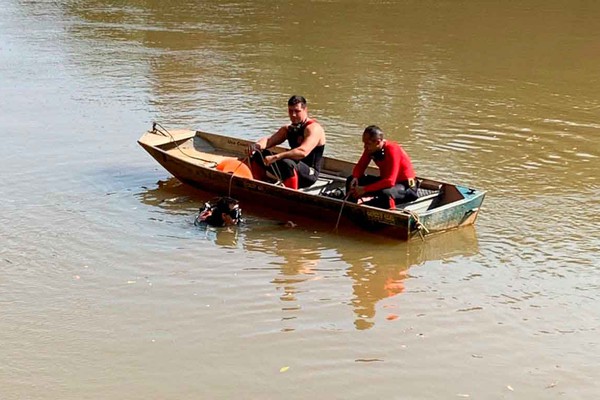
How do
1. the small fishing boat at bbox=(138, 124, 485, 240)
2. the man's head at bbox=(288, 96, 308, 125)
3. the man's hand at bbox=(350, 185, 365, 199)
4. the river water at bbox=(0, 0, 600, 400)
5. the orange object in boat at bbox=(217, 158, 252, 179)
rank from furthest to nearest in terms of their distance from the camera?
the orange object in boat at bbox=(217, 158, 252, 179)
the man's head at bbox=(288, 96, 308, 125)
the man's hand at bbox=(350, 185, 365, 199)
the small fishing boat at bbox=(138, 124, 485, 240)
the river water at bbox=(0, 0, 600, 400)

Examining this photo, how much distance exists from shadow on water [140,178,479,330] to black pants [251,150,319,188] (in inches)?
16.1

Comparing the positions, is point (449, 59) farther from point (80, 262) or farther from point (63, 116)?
point (80, 262)

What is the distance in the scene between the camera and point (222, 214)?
29.6ft

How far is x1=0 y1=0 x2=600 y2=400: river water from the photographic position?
6215mm

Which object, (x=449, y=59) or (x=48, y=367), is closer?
(x=48, y=367)

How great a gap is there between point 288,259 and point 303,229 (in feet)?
2.50

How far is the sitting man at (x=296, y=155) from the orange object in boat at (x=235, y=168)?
98mm

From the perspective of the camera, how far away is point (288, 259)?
329 inches

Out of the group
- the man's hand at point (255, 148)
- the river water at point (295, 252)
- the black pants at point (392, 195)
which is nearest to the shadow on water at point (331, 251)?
the river water at point (295, 252)

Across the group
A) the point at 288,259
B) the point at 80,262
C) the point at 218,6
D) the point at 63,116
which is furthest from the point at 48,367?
the point at 218,6

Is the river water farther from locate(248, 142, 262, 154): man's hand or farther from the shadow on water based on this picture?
locate(248, 142, 262, 154): man's hand

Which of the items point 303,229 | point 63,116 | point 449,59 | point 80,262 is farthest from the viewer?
point 449,59

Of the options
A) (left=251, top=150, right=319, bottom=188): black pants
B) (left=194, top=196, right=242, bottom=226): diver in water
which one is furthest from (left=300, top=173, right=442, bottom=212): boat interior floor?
(left=194, top=196, right=242, bottom=226): diver in water

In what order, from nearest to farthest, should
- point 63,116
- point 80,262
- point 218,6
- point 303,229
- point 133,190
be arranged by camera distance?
point 80,262 < point 303,229 < point 133,190 < point 63,116 < point 218,6
